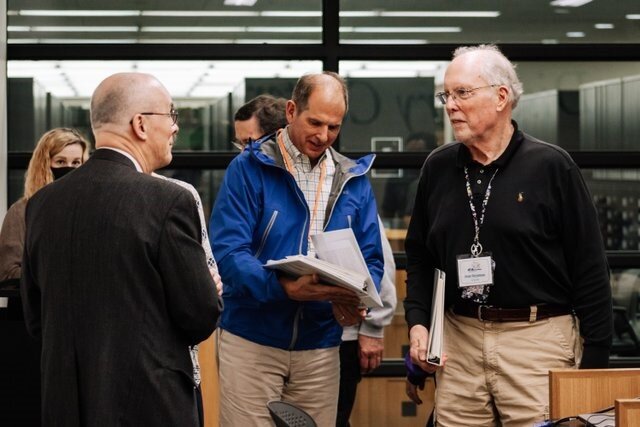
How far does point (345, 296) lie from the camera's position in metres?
4.26

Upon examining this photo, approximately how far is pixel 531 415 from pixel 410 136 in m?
3.20

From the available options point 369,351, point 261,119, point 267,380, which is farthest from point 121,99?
point 261,119

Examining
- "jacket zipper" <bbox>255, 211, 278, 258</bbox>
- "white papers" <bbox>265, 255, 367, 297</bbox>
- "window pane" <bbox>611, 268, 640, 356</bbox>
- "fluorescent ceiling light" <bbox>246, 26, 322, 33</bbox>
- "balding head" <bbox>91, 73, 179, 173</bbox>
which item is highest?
"fluorescent ceiling light" <bbox>246, 26, 322, 33</bbox>

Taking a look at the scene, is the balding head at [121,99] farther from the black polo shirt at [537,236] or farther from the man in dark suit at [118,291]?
the black polo shirt at [537,236]

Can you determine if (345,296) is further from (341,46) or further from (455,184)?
(341,46)

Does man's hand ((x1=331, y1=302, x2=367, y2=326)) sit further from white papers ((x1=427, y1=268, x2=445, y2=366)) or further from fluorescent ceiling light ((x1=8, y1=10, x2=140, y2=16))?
fluorescent ceiling light ((x1=8, y1=10, x2=140, y2=16))

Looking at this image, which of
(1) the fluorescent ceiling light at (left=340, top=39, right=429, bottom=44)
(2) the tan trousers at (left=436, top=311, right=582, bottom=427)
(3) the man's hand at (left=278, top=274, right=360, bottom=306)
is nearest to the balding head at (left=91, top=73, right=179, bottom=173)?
(3) the man's hand at (left=278, top=274, right=360, bottom=306)

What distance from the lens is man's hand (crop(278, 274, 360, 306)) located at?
4195 millimetres

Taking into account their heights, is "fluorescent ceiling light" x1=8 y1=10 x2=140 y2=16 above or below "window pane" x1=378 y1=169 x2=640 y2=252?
above

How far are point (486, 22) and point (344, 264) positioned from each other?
127 inches

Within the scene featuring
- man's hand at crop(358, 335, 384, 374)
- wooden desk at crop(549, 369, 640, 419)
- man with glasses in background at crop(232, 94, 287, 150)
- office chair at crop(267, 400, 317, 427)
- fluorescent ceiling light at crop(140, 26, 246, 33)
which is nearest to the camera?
office chair at crop(267, 400, 317, 427)

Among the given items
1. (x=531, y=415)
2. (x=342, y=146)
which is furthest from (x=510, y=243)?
(x=342, y=146)

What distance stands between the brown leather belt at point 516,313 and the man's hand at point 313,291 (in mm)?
473

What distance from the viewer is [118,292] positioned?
10.5 ft
